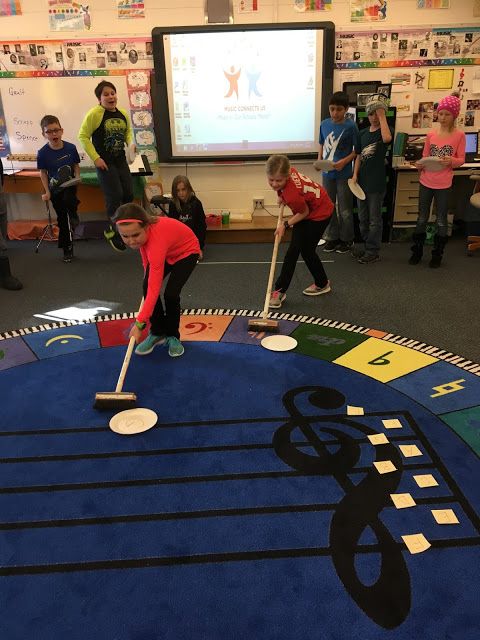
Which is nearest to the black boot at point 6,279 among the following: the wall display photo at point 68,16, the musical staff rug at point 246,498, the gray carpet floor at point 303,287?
the gray carpet floor at point 303,287

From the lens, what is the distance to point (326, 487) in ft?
6.96

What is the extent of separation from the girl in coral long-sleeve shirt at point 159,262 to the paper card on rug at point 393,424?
132 cm

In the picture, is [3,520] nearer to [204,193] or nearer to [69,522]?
[69,522]

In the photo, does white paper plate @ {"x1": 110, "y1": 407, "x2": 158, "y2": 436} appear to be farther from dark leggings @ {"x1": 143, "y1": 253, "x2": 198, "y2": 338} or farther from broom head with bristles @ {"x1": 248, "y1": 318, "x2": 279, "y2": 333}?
broom head with bristles @ {"x1": 248, "y1": 318, "x2": 279, "y2": 333}

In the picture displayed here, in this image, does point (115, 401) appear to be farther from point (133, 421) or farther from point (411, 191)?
point (411, 191)

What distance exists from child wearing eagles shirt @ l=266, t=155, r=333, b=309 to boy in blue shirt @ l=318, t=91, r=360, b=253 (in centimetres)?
138

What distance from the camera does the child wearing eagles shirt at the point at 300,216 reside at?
3.54m

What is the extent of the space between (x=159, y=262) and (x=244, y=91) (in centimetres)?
415

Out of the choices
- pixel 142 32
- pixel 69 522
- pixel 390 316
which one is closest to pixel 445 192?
pixel 390 316

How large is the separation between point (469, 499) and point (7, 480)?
192 cm

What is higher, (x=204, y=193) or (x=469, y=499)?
(x=204, y=193)

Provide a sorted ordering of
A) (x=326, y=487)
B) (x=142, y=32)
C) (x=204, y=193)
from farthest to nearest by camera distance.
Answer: (x=204, y=193) → (x=142, y=32) → (x=326, y=487)

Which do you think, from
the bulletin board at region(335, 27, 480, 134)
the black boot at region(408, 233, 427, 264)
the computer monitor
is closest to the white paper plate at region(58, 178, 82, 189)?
the bulletin board at region(335, 27, 480, 134)

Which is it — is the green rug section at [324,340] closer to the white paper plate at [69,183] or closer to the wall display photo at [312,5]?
the white paper plate at [69,183]
